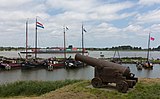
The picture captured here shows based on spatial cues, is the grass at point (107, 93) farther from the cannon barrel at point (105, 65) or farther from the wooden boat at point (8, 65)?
the wooden boat at point (8, 65)

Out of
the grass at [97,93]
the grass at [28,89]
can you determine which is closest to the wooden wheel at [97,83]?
the grass at [97,93]

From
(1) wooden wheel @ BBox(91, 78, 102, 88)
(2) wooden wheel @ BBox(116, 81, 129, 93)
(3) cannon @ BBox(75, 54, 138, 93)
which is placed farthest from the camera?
(1) wooden wheel @ BBox(91, 78, 102, 88)

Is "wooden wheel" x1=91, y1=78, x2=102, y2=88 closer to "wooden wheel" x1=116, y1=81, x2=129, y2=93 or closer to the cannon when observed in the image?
the cannon

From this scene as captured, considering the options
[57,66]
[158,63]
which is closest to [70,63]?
[57,66]

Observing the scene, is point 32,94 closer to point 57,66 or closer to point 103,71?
point 103,71

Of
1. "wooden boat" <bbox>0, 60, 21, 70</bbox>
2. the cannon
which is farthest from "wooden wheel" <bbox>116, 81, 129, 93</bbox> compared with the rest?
"wooden boat" <bbox>0, 60, 21, 70</bbox>

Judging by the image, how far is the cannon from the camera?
1046 centimetres

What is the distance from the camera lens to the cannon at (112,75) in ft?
34.3

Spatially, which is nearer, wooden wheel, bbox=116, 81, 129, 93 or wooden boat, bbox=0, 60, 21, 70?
wooden wheel, bbox=116, 81, 129, 93

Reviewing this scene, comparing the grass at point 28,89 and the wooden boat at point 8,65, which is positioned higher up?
the grass at point 28,89

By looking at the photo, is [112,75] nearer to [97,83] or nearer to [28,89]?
[97,83]

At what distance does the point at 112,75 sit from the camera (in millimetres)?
10672

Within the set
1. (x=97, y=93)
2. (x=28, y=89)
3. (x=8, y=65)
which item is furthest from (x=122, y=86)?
(x=8, y=65)

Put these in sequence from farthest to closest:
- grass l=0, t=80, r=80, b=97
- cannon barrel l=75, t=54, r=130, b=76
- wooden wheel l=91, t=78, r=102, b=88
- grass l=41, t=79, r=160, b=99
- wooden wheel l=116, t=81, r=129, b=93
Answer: grass l=0, t=80, r=80, b=97
wooden wheel l=91, t=78, r=102, b=88
cannon barrel l=75, t=54, r=130, b=76
wooden wheel l=116, t=81, r=129, b=93
grass l=41, t=79, r=160, b=99
